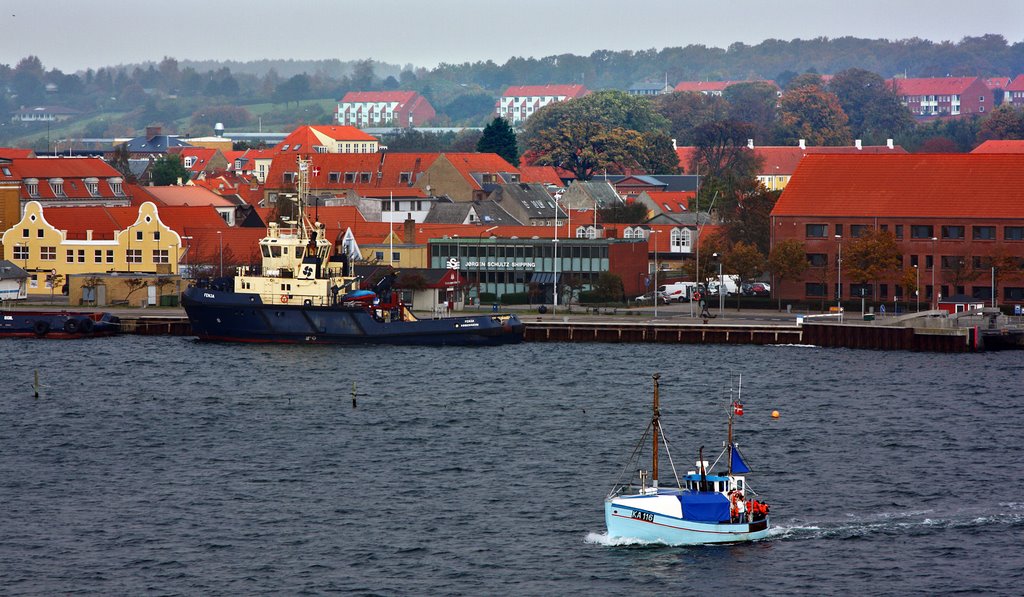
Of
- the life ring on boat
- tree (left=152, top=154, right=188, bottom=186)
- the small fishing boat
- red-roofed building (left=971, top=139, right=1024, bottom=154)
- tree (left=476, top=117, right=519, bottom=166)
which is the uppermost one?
tree (left=476, top=117, right=519, bottom=166)

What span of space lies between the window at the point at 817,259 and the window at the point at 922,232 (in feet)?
19.5

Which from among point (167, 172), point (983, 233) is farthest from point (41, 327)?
point (167, 172)

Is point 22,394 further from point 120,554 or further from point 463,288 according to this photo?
point 463,288

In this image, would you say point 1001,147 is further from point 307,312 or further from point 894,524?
point 894,524

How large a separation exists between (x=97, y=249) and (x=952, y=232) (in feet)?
193

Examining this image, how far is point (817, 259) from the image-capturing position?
380ft

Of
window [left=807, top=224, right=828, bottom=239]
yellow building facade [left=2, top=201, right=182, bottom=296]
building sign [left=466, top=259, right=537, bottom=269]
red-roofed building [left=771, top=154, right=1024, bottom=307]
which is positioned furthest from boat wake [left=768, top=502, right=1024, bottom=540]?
yellow building facade [left=2, top=201, right=182, bottom=296]

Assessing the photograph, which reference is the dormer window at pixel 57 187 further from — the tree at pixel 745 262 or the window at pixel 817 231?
the window at pixel 817 231

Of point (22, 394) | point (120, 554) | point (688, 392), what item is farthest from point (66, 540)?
point (688, 392)

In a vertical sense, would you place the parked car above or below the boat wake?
above

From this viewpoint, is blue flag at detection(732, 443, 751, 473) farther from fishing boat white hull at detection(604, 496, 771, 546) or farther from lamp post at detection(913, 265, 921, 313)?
lamp post at detection(913, 265, 921, 313)

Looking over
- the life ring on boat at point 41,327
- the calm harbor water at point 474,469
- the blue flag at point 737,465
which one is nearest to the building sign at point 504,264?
the calm harbor water at point 474,469

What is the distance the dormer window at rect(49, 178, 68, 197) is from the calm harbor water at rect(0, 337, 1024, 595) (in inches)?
2161

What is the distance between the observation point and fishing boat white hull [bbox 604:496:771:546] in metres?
49.7
